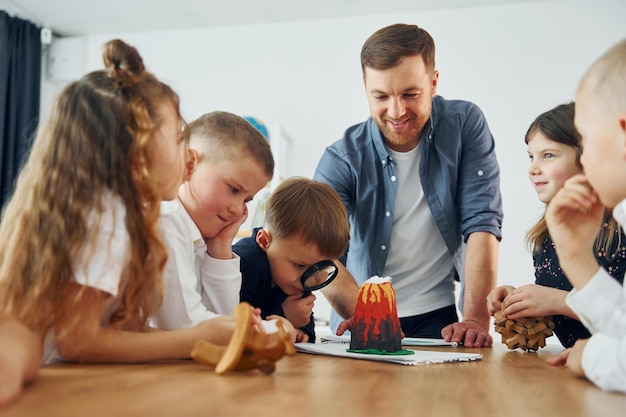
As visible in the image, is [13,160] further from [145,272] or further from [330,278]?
[145,272]

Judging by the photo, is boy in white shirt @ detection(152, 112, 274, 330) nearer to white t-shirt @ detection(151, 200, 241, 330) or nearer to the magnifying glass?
white t-shirt @ detection(151, 200, 241, 330)

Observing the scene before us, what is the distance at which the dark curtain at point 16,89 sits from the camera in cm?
472

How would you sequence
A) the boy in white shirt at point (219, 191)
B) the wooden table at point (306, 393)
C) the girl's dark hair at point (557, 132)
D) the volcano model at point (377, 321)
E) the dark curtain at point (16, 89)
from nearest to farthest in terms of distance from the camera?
the wooden table at point (306, 393)
the volcano model at point (377, 321)
the boy in white shirt at point (219, 191)
the girl's dark hair at point (557, 132)
the dark curtain at point (16, 89)

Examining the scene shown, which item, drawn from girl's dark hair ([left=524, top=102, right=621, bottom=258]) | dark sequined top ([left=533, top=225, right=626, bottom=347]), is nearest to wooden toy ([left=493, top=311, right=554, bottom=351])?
dark sequined top ([left=533, top=225, right=626, bottom=347])

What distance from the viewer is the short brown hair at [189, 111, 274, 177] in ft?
4.61

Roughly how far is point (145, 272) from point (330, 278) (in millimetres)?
648

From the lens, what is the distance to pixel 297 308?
1541 millimetres

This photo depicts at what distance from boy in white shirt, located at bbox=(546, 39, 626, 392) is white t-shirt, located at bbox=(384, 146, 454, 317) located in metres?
Answer: 1.19

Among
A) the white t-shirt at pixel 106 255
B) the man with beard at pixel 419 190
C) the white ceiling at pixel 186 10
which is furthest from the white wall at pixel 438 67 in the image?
the white t-shirt at pixel 106 255

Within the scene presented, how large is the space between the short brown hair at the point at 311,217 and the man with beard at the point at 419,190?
60 cm

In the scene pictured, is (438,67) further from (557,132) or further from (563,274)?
(563,274)

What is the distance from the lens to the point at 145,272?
0.89 m

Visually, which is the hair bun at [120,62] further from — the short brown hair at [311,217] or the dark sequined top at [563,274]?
the dark sequined top at [563,274]

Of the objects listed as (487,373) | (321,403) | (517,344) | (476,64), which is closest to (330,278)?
(517,344)
